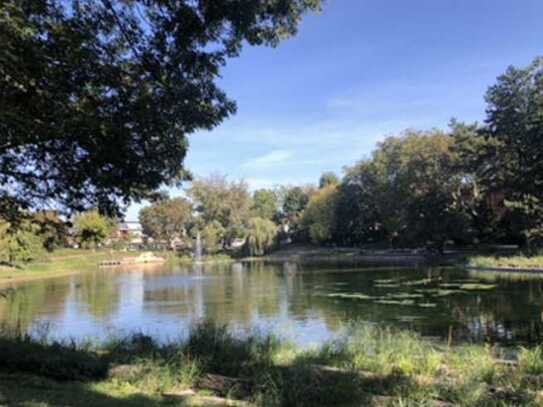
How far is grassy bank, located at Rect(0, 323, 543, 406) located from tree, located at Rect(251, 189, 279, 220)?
68257 mm

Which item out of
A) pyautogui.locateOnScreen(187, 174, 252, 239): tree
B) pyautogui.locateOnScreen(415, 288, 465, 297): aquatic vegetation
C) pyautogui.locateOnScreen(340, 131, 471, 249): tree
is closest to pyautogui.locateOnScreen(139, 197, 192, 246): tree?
pyautogui.locateOnScreen(187, 174, 252, 239): tree

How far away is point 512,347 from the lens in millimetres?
10422

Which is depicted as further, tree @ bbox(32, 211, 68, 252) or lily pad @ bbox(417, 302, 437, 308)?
lily pad @ bbox(417, 302, 437, 308)

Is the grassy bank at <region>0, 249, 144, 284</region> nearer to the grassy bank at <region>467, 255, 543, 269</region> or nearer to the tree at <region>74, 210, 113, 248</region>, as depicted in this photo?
the tree at <region>74, 210, 113, 248</region>

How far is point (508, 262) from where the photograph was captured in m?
28.5

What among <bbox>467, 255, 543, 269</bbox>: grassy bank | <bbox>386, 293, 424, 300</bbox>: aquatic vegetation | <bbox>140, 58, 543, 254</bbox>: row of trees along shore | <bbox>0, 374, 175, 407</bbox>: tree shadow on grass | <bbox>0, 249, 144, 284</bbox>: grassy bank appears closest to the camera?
<bbox>0, 374, 175, 407</bbox>: tree shadow on grass

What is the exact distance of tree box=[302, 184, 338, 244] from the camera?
2382 inches

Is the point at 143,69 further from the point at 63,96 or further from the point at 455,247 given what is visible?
the point at 455,247

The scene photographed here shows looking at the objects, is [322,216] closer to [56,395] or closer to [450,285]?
[450,285]

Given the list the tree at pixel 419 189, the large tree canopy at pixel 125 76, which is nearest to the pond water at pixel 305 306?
the large tree canopy at pixel 125 76

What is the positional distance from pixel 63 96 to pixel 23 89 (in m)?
0.37

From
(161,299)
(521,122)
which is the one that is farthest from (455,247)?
(161,299)

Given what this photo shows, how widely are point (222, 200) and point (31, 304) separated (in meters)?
50.2

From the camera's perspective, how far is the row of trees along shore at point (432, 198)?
3048cm
